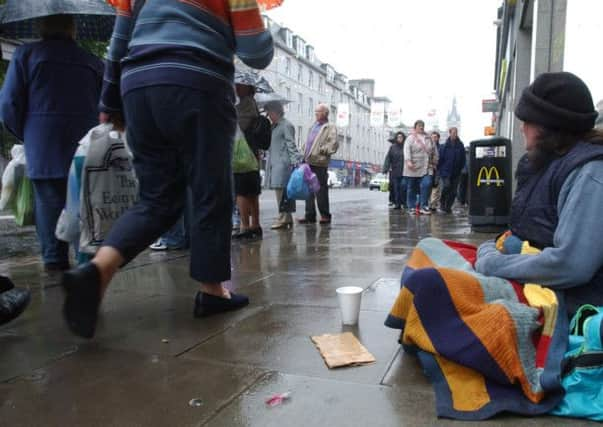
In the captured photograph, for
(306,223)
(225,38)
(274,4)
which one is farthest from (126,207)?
(306,223)

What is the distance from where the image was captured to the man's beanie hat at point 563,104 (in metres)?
1.81

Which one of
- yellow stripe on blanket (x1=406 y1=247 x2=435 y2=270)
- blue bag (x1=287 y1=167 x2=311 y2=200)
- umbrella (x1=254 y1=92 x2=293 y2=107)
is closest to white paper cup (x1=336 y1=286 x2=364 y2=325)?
yellow stripe on blanket (x1=406 y1=247 x2=435 y2=270)

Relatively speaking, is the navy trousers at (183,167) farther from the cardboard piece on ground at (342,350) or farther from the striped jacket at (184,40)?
the cardboard piece on ground at (342,350)

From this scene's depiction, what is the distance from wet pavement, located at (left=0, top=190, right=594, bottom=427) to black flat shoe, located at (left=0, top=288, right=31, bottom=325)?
0.10 metres

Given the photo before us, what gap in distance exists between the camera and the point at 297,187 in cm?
699

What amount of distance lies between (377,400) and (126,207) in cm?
192

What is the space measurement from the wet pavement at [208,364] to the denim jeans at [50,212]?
33cm

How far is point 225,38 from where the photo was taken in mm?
2568

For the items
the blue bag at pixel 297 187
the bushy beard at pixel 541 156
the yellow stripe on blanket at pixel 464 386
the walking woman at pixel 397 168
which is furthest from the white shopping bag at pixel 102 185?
the walking woman at pixel 397 168

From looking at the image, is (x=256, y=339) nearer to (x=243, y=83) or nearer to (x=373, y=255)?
(x=373, y=255)

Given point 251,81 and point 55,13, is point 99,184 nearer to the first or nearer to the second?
point 55,13

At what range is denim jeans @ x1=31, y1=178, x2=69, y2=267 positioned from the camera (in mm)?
3955

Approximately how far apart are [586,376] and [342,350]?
950mm

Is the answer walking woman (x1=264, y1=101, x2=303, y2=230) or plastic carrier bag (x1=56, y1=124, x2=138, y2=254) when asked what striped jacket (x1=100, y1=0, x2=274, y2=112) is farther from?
walking woman (x1=264, y1=101, x2=303, y2=230)
